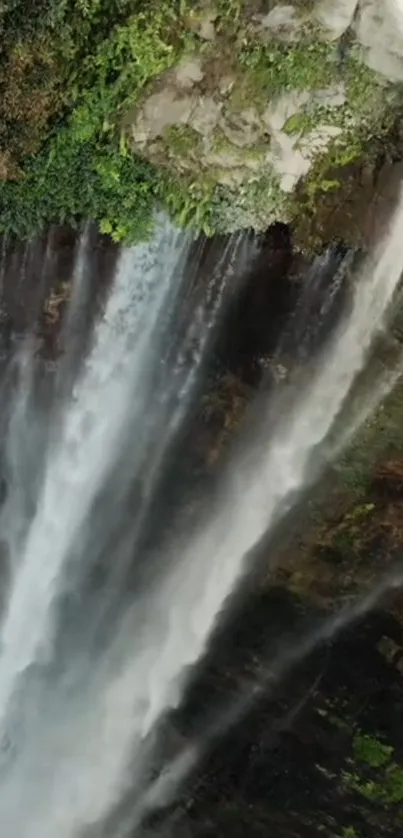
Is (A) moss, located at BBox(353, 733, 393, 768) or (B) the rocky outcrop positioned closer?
(B) the rocky outcrop

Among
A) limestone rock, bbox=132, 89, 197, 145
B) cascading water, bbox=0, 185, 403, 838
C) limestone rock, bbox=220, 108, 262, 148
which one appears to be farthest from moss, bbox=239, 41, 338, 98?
cascading water, bbox=0, 185, 403, 838

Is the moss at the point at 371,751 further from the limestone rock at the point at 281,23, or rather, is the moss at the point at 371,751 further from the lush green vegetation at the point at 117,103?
the limestone rock at the point at 281,23

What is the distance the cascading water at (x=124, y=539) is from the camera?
5203 millimetres

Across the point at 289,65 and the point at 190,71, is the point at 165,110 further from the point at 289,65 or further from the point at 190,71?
the point at 289,65

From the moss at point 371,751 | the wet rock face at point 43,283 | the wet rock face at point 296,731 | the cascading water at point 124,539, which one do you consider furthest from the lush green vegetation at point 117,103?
the moss at point 371,751

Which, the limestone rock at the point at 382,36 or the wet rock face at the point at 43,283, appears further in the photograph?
the wet rock face at the point at 43,283

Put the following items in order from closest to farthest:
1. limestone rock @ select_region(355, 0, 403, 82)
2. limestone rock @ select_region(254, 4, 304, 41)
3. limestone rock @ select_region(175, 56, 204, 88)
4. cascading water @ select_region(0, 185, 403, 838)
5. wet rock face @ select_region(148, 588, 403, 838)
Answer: limestone rock @ select_region(355, 0, 403, 82)
limestone rock @ select_region(254, 4, 304, 41)
limestone rock @ select_region(175, 56, 204, 88)
cascading water @ select_region(0, 185, 403, 838)
wet rock face @ select_region(148, 588, 403, 838)

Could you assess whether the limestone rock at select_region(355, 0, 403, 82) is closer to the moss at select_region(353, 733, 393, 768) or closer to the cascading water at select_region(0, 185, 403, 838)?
the cascading water at select_region(0, 185, 403, 838)

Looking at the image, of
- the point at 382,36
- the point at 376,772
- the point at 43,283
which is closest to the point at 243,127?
the point at 382,36

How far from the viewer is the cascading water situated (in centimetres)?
520

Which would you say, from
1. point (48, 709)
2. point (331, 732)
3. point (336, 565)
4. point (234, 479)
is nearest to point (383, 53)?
point (234, 479)

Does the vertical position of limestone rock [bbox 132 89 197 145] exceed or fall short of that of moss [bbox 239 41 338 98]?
it falls short

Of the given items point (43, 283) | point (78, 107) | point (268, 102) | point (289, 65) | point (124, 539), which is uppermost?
point (289, 65)

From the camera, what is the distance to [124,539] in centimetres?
587
